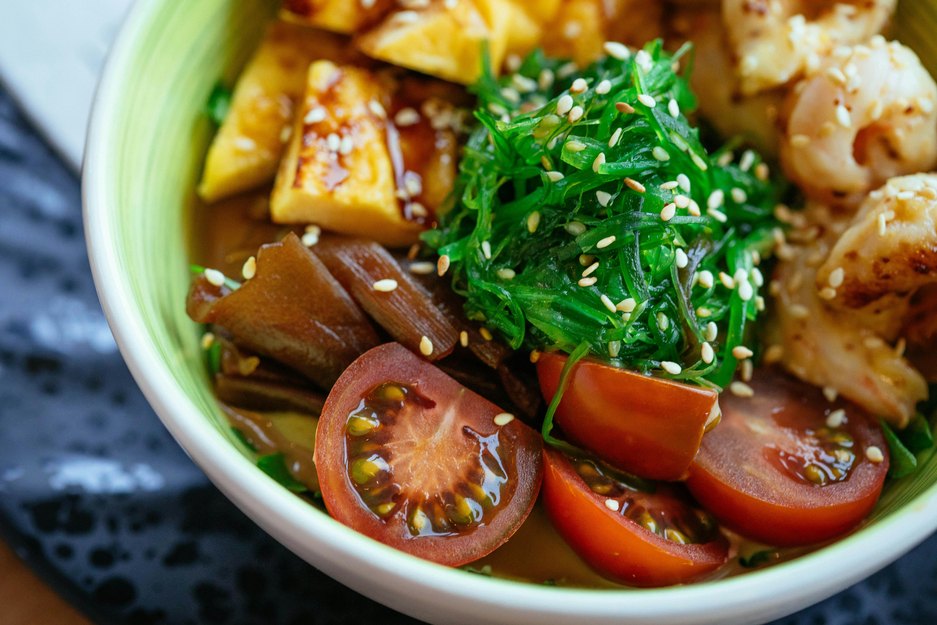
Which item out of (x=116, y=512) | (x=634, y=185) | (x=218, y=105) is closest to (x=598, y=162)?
(x=634, y=185)

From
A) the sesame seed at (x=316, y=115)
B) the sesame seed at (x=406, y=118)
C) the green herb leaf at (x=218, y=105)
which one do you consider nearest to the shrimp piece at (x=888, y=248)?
the sesame seed at (x=406, y=118)

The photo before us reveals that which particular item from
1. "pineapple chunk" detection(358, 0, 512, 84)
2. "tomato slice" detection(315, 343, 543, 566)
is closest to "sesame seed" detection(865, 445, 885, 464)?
"tomato slice" detection(315, 343, 543, 566)

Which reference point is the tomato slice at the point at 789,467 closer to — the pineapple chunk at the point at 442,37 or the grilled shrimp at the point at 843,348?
the grilled shrimp at the point at 843,348

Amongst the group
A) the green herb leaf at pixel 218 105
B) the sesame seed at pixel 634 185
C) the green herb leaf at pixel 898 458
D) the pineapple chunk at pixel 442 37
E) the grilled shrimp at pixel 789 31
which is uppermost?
the grilled shrimp at pixel 789 31

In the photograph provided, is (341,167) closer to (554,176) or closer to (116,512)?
(554,176)

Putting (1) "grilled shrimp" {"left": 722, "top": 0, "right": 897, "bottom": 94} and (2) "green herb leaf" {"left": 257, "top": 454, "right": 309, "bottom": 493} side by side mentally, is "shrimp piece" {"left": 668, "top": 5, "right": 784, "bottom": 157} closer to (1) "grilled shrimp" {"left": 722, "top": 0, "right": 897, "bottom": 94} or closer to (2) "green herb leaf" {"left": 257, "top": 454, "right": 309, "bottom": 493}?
(1) "grilled shrimp" {"left": 722, "top": 0, "right": 897, "bottom": 94}

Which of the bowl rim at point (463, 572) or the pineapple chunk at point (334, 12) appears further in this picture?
the pineapple chunk at point (334, 12)

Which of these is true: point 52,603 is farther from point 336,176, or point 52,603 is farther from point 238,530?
point 336,176
